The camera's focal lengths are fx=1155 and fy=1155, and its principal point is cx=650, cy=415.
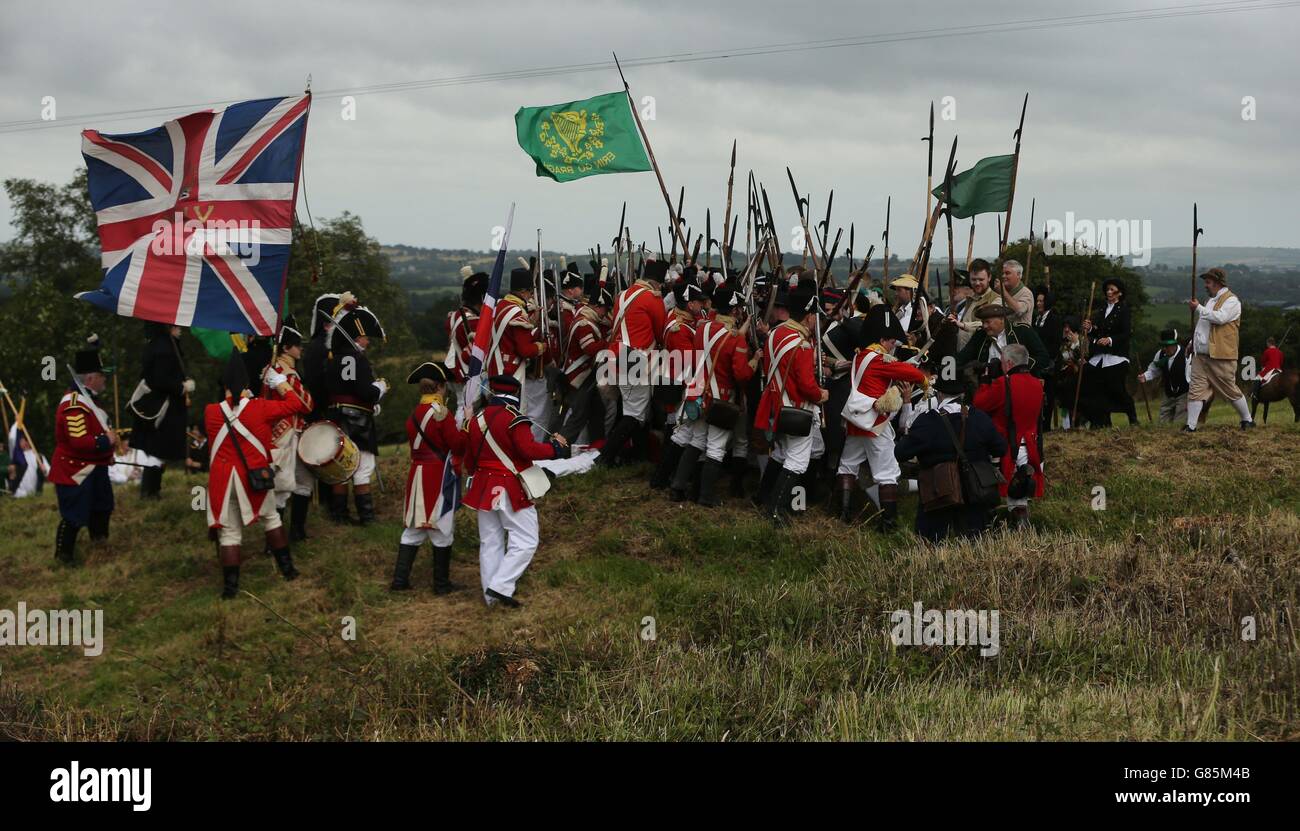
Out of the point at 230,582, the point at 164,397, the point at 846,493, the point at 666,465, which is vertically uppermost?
the point at 164,397

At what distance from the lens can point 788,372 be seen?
34.1ft

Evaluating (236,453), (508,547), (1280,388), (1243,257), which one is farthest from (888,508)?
(1243,257)

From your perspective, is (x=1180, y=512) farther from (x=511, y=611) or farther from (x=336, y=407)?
(x=336, y=407)

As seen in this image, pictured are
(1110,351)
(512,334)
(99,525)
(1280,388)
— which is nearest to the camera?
(99,525)

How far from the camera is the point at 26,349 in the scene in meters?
36.7

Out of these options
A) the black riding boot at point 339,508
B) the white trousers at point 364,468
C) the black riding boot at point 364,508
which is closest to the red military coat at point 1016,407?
the white trousers at point 364,468

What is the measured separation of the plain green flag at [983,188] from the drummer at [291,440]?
6.99 metres

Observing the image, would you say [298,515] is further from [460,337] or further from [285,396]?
[460,337]

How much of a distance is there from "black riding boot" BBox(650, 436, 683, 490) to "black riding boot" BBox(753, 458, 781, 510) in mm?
996

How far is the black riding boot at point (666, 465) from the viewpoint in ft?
38.2

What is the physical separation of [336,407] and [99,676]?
11.3 ft

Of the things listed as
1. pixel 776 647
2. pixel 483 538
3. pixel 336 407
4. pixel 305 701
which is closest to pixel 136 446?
pixel 336 407

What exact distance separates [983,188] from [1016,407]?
13.7 feet

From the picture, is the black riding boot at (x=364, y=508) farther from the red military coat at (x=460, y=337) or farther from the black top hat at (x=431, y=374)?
the black top hat at (x=431, y=374)
